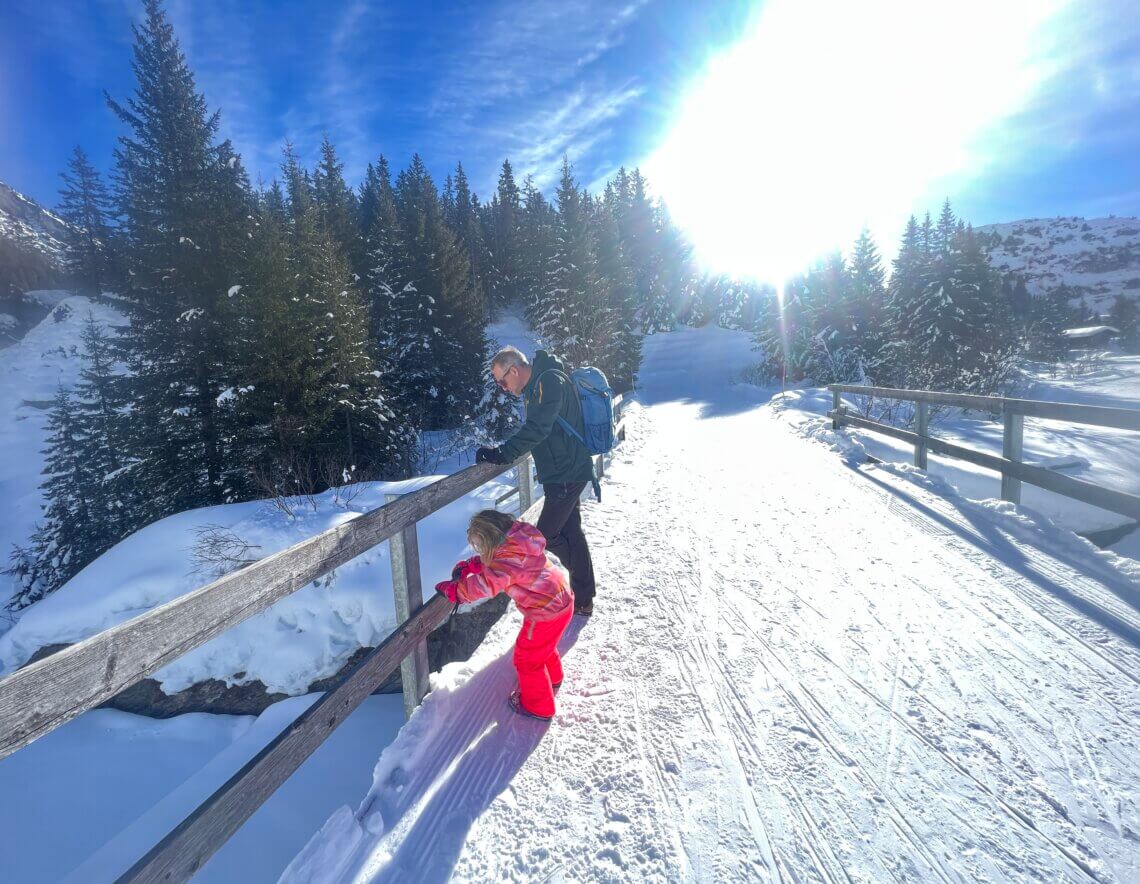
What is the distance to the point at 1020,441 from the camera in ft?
17.7

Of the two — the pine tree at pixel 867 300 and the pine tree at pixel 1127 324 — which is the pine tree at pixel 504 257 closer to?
the pine tree at pixel 867 300

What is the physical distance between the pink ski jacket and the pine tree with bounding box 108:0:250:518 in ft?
46.0

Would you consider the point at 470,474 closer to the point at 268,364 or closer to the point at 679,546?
the point at 679,546

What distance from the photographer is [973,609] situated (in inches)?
146

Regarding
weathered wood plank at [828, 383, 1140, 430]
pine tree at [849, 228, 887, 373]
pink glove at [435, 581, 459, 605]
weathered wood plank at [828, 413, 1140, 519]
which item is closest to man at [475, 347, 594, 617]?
pink glove at [435, 581, 459, 605]

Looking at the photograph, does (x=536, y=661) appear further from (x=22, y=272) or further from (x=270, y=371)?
(x=22, y=272)

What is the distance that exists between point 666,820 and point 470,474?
225cm

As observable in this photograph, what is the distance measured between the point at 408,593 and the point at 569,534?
140cm

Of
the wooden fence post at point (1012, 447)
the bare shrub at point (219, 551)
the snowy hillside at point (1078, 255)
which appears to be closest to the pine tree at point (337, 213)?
the bare shrub at point (219, 551)

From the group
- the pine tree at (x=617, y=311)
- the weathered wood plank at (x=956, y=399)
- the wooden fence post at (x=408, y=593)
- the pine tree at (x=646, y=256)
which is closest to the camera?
the wooden fence post at (x=408, y=593)

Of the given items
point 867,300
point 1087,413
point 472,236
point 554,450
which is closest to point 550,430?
point 554,450

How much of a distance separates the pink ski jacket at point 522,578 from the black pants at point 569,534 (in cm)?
92

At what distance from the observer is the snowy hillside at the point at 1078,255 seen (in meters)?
100

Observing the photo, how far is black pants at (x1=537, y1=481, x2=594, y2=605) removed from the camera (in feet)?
12.4
